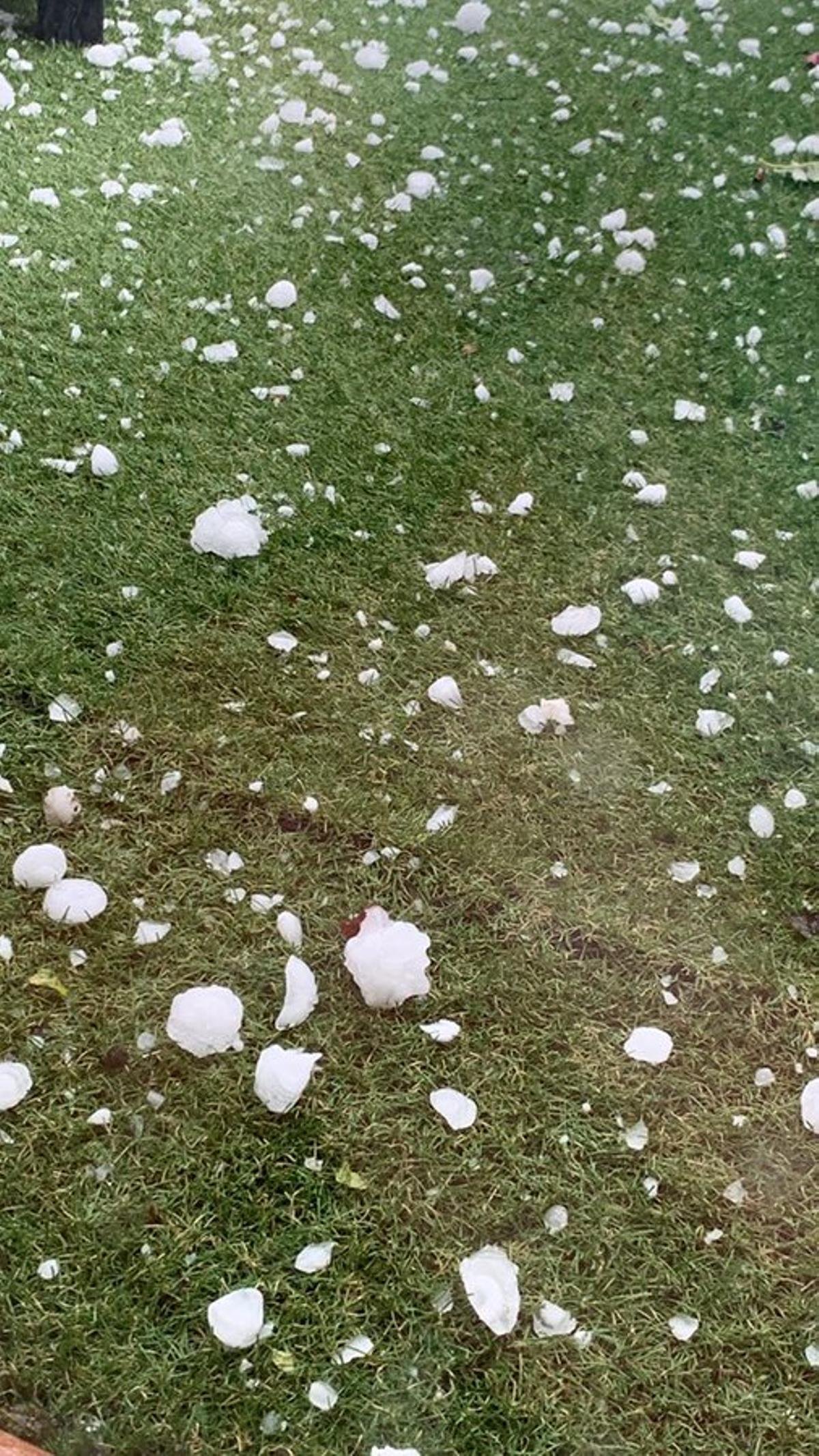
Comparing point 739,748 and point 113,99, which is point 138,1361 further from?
point 113,99

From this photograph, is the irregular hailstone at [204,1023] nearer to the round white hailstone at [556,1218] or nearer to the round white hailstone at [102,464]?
the round white hailstone at [556,1218]

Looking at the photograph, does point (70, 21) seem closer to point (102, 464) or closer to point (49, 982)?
point (102, 464)

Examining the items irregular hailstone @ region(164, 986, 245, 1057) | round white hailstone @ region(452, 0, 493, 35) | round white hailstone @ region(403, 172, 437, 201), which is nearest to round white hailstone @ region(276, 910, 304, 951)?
irregular hailstone @ region(164, 986, 245, 1057)

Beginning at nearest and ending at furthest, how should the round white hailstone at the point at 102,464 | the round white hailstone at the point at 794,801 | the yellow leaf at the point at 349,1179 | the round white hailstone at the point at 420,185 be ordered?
the yellow leaf at the point at 349,1179, the round white hailstone at the point at 794,801, the round white hailstone at the point at 102,464, the round white hailstone at the point at 420,185

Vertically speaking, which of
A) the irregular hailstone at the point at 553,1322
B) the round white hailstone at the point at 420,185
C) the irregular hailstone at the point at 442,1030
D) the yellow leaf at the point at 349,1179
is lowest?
the irregular hailstone at the point at 553,1322

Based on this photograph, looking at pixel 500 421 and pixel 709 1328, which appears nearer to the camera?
pixel 709 1328

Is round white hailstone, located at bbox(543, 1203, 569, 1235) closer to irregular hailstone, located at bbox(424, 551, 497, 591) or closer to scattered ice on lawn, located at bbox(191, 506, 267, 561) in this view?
irregular hailstone, located at bbox(424, 551, 497, 591)

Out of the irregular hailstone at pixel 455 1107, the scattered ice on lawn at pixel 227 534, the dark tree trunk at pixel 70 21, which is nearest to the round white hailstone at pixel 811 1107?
the irregular hailstone at pixel 455 1107

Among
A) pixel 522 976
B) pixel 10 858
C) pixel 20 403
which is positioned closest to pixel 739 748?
pixel 522 976
